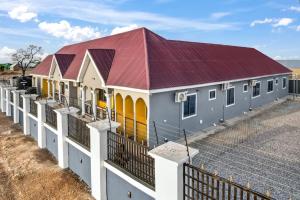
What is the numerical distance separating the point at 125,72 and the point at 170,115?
11.8 ft

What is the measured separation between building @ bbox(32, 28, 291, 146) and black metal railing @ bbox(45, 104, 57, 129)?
8.93ft

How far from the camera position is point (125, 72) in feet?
46.1

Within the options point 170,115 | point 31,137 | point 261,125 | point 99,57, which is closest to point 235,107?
point 261,125

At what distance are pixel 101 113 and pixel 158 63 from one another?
5064 mm

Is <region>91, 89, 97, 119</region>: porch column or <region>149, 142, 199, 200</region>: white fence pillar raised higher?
<region>91, 89, 97, 119</region>: porch column

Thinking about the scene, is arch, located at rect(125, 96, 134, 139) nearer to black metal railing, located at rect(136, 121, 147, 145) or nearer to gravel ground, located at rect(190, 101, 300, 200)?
black metal railing, located at rect(136, 121, 147, 145)

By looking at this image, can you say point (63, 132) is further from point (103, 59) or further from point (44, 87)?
point (44, 87)

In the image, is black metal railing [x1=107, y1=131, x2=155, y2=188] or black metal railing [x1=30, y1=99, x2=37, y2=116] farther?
black metal railing [x1=30, y1=99, x2=37, y2=116]

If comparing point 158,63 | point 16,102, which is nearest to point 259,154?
point 158,63

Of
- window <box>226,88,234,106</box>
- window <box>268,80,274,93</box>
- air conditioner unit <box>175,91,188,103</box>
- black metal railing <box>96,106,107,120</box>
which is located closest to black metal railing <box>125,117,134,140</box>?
black metal railing <box>96,106,107,120</box>

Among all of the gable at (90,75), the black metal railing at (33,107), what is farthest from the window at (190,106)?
the black metal railing at (33,107)

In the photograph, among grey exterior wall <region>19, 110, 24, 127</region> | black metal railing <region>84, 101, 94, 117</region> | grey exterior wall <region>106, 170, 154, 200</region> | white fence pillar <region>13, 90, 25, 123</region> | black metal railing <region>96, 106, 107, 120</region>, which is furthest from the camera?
white fence pillar <region>13, 90, 25, 123</region>

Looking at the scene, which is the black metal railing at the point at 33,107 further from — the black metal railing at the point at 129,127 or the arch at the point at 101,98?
the black metal railing at the point at 129,127

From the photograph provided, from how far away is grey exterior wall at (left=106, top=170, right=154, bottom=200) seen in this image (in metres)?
6.96
